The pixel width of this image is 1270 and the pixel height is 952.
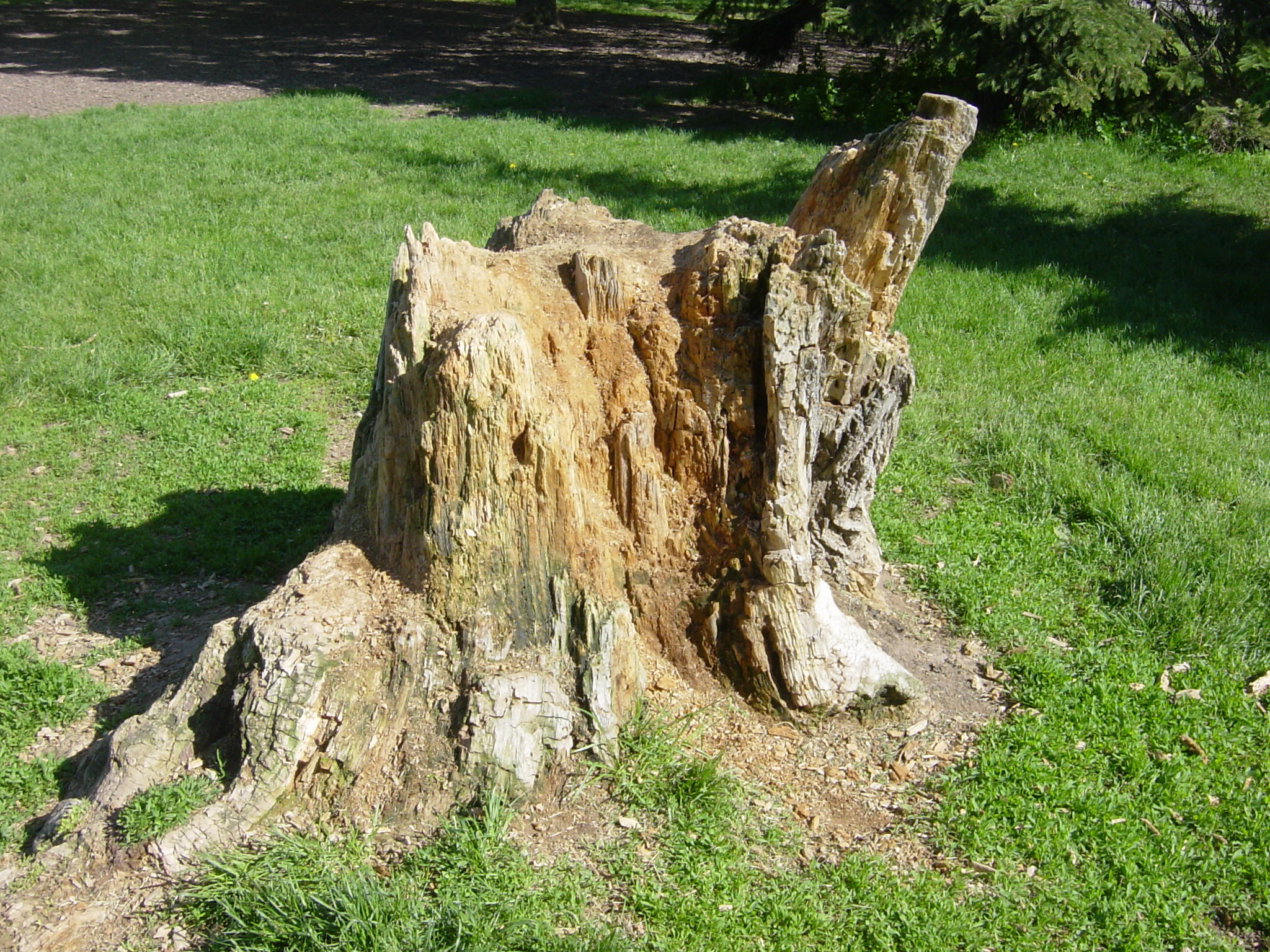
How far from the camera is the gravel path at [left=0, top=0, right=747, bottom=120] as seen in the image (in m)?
14.2

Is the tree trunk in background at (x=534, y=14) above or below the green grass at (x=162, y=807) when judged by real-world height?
above

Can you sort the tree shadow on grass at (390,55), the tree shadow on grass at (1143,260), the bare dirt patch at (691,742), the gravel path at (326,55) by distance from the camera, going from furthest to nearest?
1. the gravel path at (326,55)
2. the tree shadow on grass at (390,55)
3. the tree shadow on grass at (1143,260)
4. the bare dirt patch at (691,742)

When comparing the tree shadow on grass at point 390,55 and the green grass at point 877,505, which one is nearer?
the green grass at point 877,505

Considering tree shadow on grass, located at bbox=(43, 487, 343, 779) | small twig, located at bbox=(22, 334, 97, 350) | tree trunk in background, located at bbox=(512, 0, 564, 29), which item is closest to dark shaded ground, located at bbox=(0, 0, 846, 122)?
tree trunk in background, located at bbox=(512, 0, 564, 29)

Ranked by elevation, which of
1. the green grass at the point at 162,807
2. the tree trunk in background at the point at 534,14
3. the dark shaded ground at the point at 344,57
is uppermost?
the tree trunk in background at the point at 534,14

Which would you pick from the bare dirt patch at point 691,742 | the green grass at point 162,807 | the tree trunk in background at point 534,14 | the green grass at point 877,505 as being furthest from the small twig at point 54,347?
the tree trunk in background at point 534,14

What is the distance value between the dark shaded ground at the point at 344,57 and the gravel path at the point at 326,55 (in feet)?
0.14

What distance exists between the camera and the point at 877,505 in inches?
215

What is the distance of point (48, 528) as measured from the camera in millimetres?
5203

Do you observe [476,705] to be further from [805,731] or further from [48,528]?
[48,528]

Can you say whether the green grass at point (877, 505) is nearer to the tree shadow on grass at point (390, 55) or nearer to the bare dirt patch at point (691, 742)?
the bare dirt patch at point (691, 742)

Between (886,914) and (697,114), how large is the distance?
39.7ft

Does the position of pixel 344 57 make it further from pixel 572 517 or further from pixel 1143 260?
pixel 572 517

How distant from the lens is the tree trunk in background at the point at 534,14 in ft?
64.5
